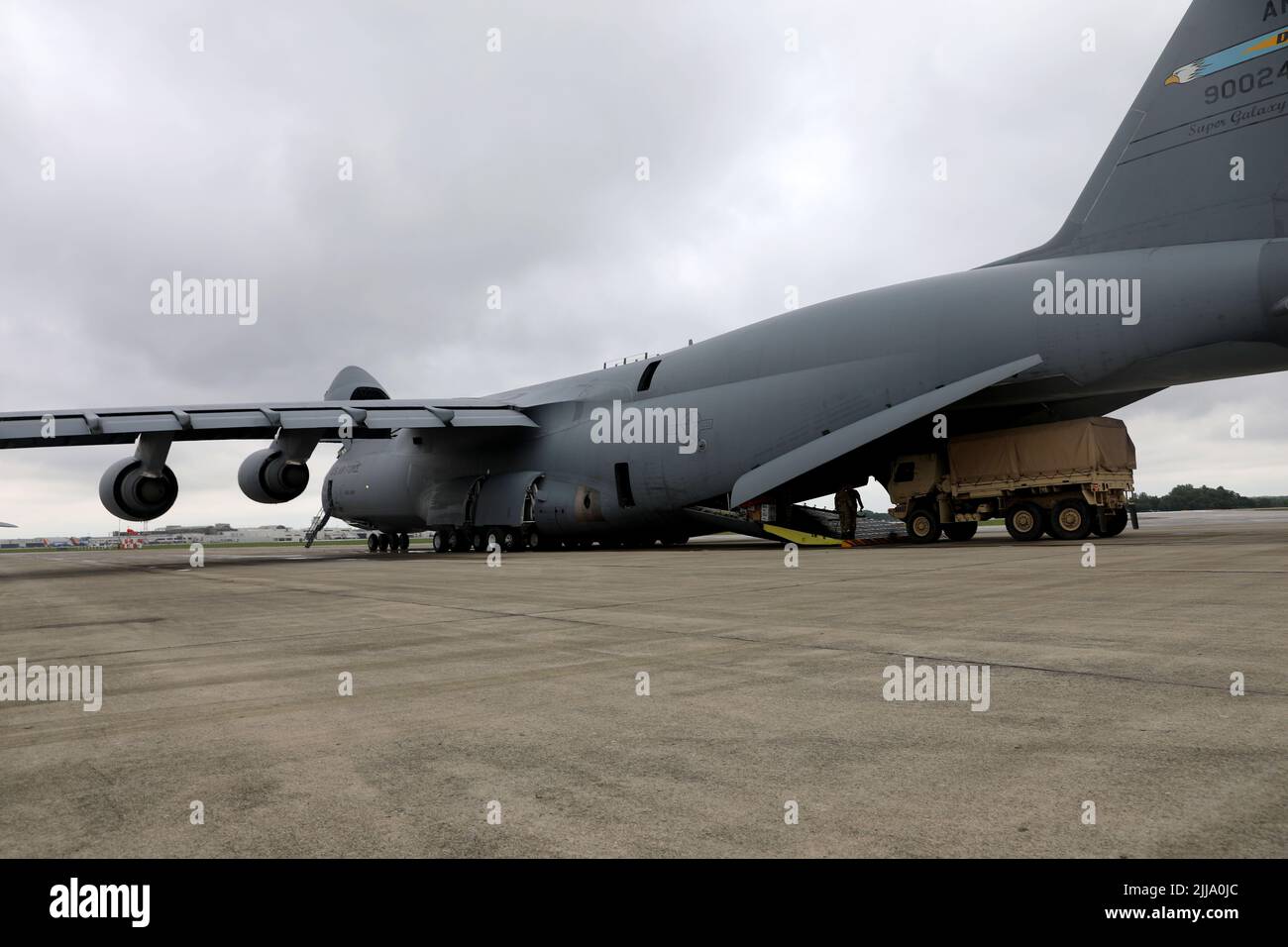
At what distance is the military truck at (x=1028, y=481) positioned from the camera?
18922mm

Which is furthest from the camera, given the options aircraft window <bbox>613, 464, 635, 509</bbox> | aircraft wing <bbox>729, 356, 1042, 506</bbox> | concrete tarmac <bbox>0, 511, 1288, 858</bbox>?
aircraft window <bbox>613, 464, 635, 509</bbox>

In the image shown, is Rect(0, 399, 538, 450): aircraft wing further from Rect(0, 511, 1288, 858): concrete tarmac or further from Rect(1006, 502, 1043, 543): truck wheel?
Rect(0, 511, 1288, 858): concrete tarmac

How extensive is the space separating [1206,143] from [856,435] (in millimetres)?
8684

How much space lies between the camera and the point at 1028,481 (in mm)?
→ 19609

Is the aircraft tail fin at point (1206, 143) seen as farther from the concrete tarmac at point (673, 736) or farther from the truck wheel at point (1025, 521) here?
the concrete tarmac at point (673, 736)

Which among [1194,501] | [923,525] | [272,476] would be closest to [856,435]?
[923,525]

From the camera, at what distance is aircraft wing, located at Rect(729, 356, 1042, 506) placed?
688 inches

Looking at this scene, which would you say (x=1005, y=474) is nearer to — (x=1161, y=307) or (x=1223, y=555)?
(x=1161, y=307)

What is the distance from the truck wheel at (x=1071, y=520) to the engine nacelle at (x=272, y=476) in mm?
20628

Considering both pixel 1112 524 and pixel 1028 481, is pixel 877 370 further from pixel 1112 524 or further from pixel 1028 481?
pixel 1112 524

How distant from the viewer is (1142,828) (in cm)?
247

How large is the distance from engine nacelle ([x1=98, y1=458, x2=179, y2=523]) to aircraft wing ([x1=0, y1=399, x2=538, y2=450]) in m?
0.84

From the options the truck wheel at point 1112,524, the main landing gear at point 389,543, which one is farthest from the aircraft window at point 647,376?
the main landing gear at point 389,543

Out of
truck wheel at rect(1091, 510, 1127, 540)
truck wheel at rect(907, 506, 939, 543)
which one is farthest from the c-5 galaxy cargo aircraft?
truck wheel at rect(1091, 510, 1127, 540)
